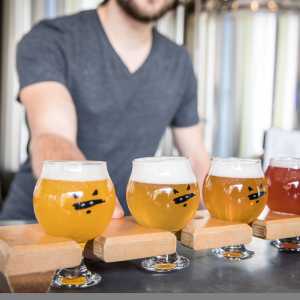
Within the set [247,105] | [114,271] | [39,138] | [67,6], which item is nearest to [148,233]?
[114,271]

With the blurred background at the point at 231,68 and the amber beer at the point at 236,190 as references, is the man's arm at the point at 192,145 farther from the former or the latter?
the blurred background at the point at 231,68

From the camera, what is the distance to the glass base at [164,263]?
0.87 metres

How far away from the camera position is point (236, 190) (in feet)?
3.25

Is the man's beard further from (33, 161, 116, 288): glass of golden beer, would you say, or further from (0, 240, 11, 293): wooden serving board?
(0, 240, 11, 293): wooden serving board

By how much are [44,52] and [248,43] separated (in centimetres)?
258

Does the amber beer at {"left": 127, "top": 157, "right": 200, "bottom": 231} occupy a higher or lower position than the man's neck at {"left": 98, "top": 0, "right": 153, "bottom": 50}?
lower

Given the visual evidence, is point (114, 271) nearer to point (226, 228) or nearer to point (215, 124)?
point (226, 228)

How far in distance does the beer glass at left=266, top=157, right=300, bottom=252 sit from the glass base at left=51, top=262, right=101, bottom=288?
0.45 m

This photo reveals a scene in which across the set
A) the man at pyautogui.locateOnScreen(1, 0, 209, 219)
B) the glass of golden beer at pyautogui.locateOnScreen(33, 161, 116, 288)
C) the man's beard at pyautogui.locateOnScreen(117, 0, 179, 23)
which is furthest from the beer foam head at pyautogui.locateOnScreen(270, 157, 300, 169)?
the man's beard at pyautogui.locateOnScreen(117, 0, 179, 23)

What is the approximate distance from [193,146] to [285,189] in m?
1.12

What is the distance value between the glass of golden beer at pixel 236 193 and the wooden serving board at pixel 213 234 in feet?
0.13

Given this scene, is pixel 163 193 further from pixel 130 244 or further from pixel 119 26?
pixel 119 26

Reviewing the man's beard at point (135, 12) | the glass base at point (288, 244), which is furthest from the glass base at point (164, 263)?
the man's beard at point (135, 12)

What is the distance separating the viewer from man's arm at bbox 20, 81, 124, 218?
148cm
